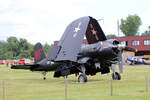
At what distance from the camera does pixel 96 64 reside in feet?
77.5

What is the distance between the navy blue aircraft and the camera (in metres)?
22.6

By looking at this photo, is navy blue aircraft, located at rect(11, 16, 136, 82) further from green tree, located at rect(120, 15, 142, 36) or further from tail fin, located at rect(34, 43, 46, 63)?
green tree, located at rect(120, 15, 142, 36)

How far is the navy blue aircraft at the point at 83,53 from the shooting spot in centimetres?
2262

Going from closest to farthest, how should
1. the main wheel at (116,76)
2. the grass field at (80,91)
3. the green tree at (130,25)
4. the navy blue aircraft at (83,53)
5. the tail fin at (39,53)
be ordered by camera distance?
1. the grass field at (80,91)
2. the navy blue aircraft at (83,53)
3. the main wheel at (116,76)
4. the tail fin at (39,53)
5. the green tree at (130,25)

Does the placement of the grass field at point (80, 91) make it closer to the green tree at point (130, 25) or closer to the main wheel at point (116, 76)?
the main wheel at point (116, 76)

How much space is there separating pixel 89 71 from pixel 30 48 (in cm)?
12393

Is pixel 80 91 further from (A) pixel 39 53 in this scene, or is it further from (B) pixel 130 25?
(B) pixel 130 25

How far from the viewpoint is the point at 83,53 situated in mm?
23781

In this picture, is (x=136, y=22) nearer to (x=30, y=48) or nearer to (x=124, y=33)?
(x=124, y=33)

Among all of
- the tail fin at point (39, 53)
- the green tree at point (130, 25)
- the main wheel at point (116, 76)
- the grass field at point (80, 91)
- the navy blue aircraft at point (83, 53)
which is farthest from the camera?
the green tree at point (130, 25)

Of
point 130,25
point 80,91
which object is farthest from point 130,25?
point 80,91

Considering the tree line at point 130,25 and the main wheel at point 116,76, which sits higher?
the tree line at point 130,25

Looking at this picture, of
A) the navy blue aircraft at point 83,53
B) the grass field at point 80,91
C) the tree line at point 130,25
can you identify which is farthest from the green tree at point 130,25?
the grass field at point 80,91

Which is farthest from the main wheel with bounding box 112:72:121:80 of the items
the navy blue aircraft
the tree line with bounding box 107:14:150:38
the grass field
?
the tree line with bounding box 107:14:150:38
